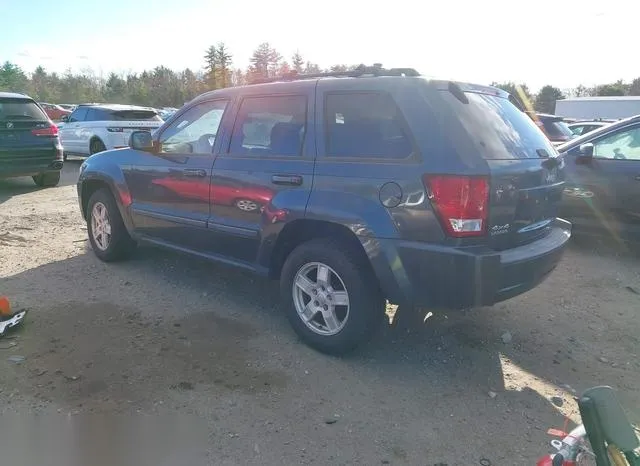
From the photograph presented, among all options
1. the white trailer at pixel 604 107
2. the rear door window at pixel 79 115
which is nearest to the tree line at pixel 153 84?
the white trailer at pixel 604 107

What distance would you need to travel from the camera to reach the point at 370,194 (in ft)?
10.8

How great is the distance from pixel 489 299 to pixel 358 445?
3.80ft

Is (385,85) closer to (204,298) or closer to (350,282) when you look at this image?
(350,282)

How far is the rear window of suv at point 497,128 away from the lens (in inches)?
128

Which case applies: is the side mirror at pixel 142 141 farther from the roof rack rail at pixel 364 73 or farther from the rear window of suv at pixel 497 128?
the rear window of suv at pixel 497 128

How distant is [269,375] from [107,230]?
3008mm

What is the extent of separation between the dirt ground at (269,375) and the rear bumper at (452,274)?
61 centimetres

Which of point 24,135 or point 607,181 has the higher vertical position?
point 24,135

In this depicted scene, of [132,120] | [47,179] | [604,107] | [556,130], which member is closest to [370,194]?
[47,179]

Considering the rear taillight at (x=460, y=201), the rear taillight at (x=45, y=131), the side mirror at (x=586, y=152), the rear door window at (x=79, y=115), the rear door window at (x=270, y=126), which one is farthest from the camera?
the rear door window at (x=79, y=115)

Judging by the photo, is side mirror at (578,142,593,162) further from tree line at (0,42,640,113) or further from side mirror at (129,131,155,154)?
tree line at (0,42,640,113)

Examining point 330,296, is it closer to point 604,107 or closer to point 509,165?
point 509,165

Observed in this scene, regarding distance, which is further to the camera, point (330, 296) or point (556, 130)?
point (556, 130)

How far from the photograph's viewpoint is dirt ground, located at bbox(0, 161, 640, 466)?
2.77 metres
